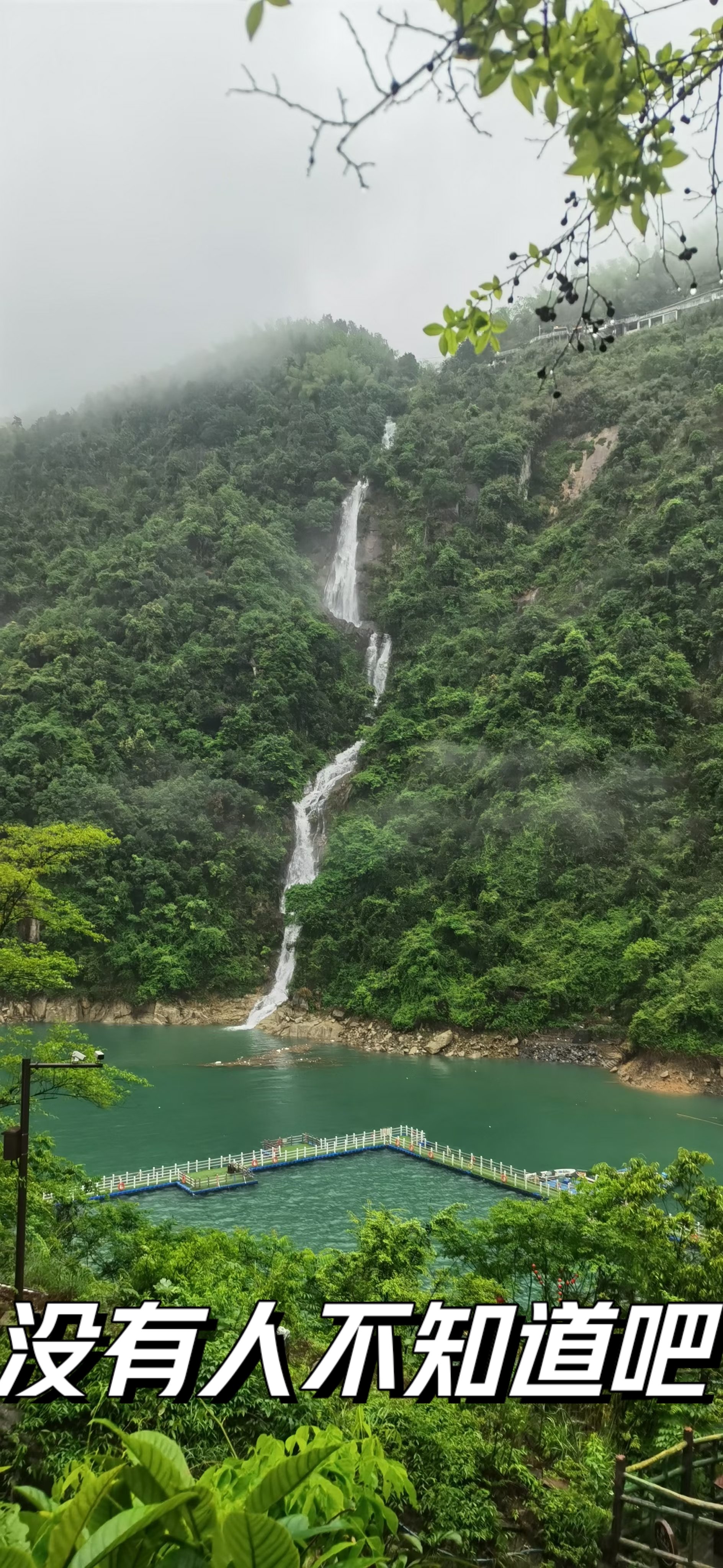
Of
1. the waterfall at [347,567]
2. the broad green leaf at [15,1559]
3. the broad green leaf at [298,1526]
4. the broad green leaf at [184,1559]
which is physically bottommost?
the broad green leaf at [298,1526]

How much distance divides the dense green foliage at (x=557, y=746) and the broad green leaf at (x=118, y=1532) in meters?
21.2

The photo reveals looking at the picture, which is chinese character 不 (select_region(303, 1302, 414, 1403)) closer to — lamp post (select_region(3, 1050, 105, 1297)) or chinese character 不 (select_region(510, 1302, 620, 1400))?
chinese character 不 (select_region(510, 1302, 620, 1400))

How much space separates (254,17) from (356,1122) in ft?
58.5

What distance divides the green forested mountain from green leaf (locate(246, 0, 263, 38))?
70.0 ft

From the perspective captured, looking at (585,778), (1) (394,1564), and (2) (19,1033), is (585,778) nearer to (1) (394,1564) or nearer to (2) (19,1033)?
(2) (19,1033)

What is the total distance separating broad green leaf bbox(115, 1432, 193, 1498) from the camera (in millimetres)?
1131

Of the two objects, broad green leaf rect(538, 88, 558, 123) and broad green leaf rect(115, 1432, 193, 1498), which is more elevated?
broad green leaf rect(538, 88, 558, 123)

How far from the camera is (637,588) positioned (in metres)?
33.1

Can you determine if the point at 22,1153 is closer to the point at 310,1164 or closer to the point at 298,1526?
the point at 298,1526

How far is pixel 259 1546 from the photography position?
38.9 inches

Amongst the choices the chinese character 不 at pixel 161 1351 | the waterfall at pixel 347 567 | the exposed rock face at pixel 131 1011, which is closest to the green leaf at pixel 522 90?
the chinese character 不 at pixel 161 1351

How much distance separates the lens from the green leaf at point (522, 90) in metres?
1.56

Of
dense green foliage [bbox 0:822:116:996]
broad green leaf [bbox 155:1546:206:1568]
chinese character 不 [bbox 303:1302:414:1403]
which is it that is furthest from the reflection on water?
broad green leaf [bbox 155:1546:206:1568]

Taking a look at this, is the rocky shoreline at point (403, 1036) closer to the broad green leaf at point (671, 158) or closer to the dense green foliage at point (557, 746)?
the dense green foliage at point (557, 746)
